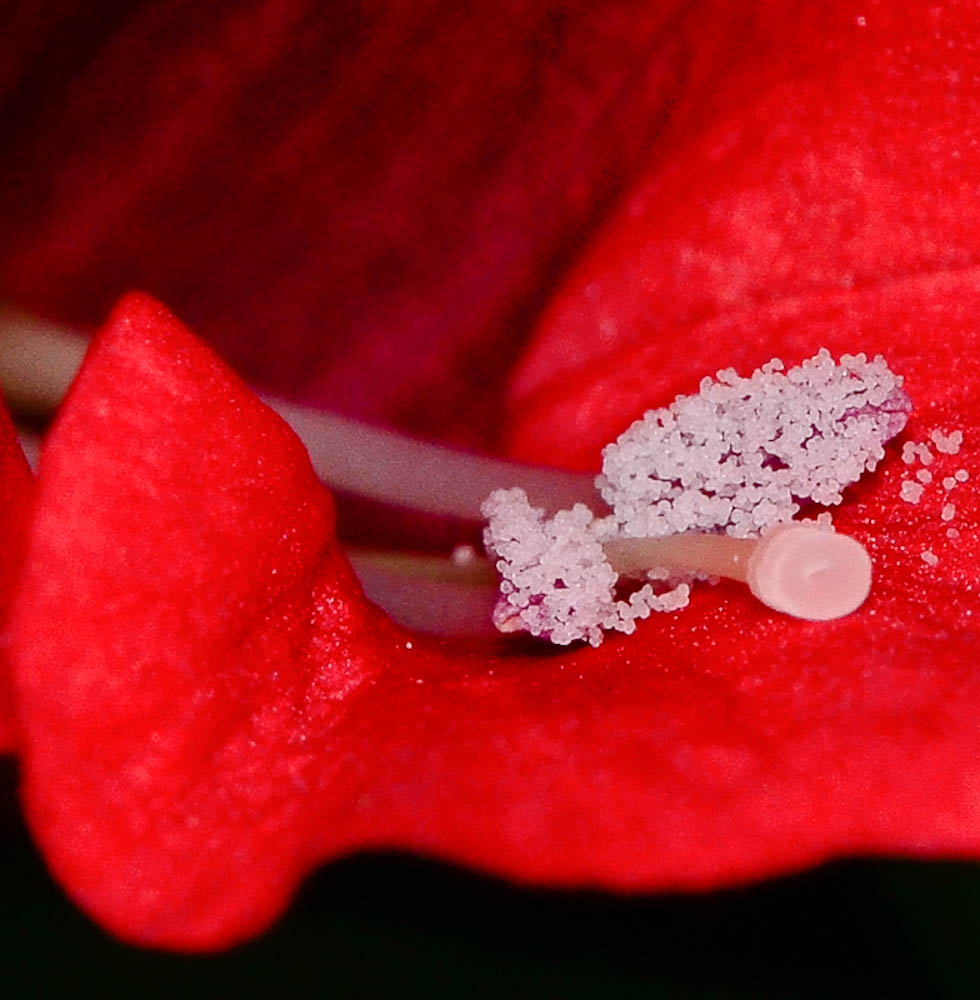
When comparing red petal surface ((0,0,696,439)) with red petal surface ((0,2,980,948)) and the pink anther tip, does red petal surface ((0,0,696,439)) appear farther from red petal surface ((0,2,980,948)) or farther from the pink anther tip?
the pink anther tip

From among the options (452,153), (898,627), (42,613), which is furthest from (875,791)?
(452,153)

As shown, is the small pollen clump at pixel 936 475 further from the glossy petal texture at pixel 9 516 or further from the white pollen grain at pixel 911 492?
the glossy petal texture at pixel 9 516

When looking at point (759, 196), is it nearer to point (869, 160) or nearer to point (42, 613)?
point (869, 160)

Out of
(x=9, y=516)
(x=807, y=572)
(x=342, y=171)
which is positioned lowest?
(x=9, y=516)

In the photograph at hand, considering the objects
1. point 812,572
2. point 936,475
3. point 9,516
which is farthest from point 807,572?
point 9,516

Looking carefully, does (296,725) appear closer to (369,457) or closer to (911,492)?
(369,457)

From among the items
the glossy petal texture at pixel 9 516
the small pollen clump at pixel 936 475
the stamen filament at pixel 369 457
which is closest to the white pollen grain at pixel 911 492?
the small pollen clump at pixel 936 475

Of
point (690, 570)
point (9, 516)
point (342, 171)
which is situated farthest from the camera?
point (342, 171)
